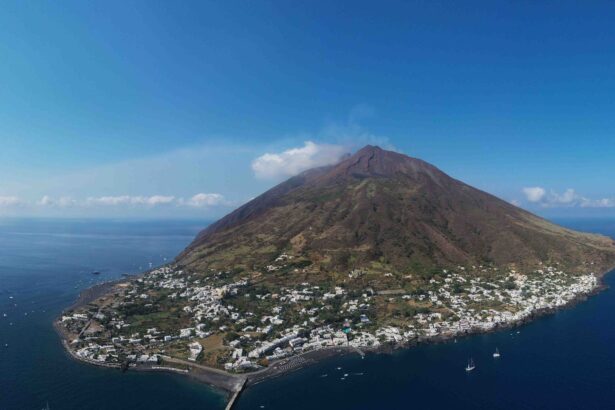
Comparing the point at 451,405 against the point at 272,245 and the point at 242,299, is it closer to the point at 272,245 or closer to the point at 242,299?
the point at 242,299

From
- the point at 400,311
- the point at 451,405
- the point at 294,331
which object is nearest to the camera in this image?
the point at 451,405

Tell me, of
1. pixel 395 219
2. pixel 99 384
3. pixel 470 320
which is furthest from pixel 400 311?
pixel 395 219

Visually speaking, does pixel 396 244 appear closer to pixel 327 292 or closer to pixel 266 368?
pixel 327 292

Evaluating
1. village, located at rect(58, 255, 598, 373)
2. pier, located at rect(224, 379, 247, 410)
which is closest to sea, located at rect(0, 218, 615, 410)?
pier, located at rect(224, 379, 247, 410)

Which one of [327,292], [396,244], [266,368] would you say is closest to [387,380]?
[266,368]

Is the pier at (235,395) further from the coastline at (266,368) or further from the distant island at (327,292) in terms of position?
the distant island at (327,292)

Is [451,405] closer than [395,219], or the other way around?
[451,405]

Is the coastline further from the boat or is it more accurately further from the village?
the boat
